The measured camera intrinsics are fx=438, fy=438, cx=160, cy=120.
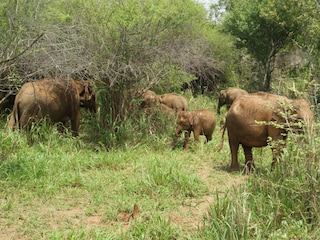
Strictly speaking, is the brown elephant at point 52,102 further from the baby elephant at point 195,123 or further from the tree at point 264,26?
the tree at point 264,26

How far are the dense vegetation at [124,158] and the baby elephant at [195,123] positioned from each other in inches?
13.1

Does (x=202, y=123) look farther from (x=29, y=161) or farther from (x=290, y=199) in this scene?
(x=290, y=199)

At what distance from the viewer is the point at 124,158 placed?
8234mm

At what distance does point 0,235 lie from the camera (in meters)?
5.05

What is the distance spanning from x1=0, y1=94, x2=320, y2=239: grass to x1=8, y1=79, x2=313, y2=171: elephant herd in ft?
1.44

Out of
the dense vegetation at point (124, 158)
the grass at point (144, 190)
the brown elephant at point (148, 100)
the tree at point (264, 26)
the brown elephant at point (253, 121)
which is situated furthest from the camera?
the tree at point (264, 26)

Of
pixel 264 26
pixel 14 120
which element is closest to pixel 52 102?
pixel 14 120

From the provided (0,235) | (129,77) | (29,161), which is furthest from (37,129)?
(0,235)

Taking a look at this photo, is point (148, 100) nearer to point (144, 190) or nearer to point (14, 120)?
point (14, 120)

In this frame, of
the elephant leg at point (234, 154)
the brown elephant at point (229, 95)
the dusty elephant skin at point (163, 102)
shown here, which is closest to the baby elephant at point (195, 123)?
the dusty elephant skin at point (163, 102)

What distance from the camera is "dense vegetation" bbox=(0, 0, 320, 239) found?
4.91 m

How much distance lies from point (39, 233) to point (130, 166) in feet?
9.85

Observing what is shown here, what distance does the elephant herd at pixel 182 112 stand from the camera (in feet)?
23.8

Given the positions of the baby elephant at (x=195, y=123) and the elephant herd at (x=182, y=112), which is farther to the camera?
the baby elephant at (x=195, y=123)
